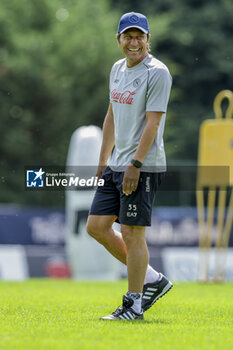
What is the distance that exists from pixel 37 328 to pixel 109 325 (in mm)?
436

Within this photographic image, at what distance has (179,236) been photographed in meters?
16.8

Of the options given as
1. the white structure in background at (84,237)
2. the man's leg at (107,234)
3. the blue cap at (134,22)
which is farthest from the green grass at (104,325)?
the white structure in background at (84,237)

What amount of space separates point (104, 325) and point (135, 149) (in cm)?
111

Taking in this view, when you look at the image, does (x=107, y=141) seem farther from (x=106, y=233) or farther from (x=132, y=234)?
(x=132, y=234)

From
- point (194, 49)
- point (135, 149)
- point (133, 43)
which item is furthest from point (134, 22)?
point (194, 49)

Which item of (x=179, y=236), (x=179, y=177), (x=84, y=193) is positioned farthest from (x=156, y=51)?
(x=84, y=193)

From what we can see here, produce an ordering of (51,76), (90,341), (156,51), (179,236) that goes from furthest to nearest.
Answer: (156,51)
(51,76)
(179,236)
(90,341)

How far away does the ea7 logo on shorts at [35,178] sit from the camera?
5.92m

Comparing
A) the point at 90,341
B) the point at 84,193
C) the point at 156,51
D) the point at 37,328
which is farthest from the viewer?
the point at 156,51

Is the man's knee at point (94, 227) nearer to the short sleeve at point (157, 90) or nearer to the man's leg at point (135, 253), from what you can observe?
the man's leg at point (135, 253)

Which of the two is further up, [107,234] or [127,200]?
[127,200]

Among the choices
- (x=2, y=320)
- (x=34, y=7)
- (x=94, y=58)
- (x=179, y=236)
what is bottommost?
(x=179, y=236)

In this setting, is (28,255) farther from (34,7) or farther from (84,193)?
(34,7)

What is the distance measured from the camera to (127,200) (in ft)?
16.2
